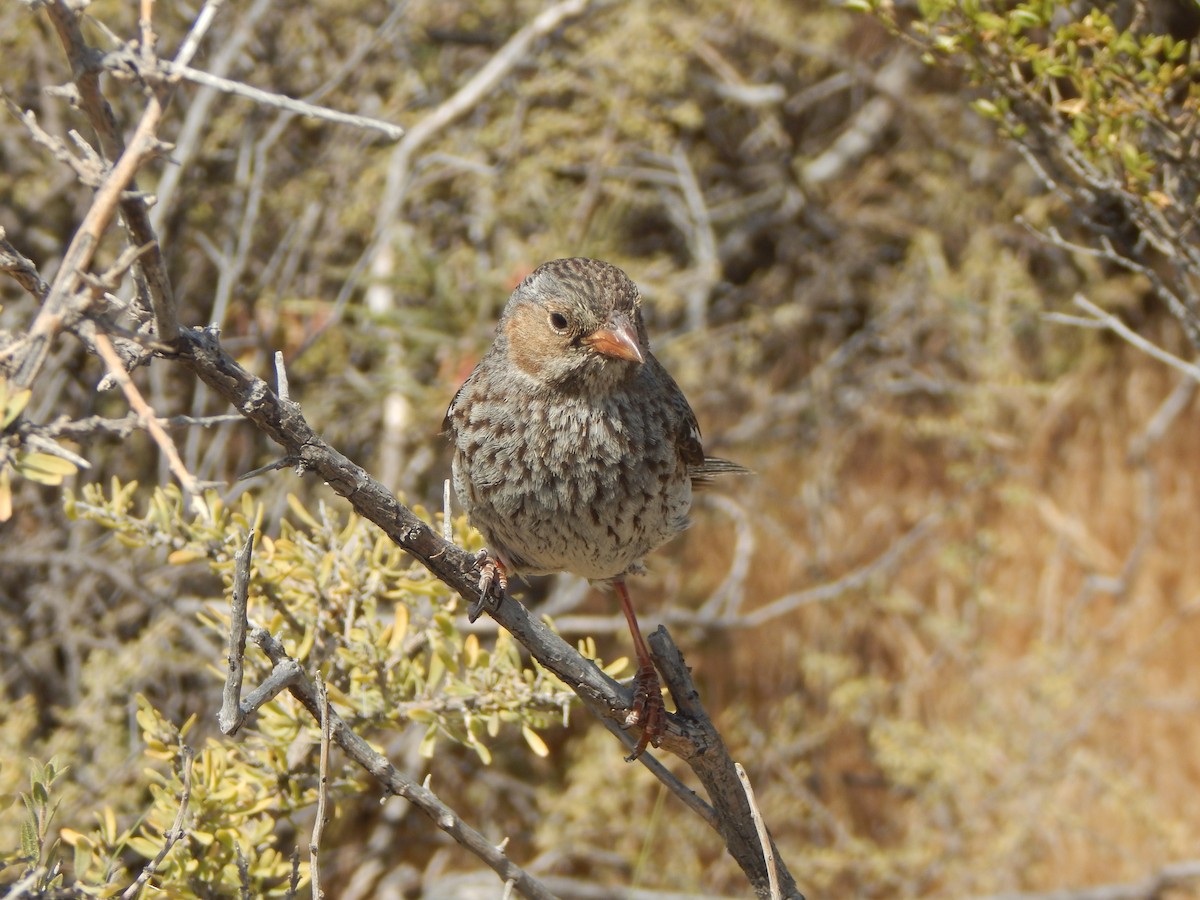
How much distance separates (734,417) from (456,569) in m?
4.71

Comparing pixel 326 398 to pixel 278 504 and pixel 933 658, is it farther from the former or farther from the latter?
pixel 933 658

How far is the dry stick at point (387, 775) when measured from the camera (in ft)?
6.79

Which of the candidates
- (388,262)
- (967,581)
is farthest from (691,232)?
(967,581)

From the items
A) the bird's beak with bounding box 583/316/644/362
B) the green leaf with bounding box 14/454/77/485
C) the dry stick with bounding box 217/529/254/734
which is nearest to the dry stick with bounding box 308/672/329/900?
the dry stick with bounding box 217/529/254/734

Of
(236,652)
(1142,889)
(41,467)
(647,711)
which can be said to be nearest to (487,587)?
(647,711)

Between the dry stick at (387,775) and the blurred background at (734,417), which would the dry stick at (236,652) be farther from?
the blurred background at (734,417)

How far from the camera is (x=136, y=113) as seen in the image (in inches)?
188

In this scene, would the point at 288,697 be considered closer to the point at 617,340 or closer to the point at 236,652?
the point at 236,652

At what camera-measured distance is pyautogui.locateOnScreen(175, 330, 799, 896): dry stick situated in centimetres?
171

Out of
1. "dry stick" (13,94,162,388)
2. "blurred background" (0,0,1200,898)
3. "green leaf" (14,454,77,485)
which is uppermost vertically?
"dry stick" (13,94,162,388)

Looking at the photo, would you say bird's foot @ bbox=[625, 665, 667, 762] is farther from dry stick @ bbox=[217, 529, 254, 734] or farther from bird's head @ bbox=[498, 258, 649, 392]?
dry stick @ bbox=[217, 529, 254, 734]

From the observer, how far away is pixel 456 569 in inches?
87.2

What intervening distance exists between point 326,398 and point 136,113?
55.2 inches

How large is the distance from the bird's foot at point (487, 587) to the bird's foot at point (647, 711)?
0.41 metres
